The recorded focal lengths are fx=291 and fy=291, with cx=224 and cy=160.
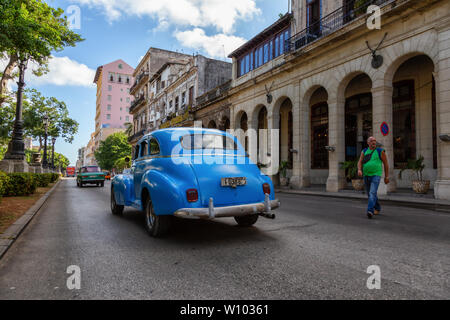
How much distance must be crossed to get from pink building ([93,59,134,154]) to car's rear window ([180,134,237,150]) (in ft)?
328

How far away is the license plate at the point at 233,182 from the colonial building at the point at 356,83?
362 inches

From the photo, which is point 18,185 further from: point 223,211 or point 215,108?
point 215,108

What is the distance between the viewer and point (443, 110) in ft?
34.8

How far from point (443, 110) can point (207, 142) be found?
988cm

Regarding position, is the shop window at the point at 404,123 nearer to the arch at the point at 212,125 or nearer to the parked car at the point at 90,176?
the arch at the point at 212,125

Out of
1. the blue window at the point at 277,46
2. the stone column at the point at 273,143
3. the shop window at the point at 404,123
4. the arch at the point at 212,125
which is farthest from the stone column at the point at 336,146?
the arch at the point at 212,125

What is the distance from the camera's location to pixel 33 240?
4.86 m

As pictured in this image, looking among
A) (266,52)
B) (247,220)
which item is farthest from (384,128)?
(266,52)

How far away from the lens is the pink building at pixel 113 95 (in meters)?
101

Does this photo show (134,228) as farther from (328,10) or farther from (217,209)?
(328,10)

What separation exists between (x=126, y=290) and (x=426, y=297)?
2.72m

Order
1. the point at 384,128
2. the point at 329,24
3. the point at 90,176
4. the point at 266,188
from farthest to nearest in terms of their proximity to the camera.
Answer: the point at 90,176, the point at 329,24, the point at 384,128, the point at 266,188

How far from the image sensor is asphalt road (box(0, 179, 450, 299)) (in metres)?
2.73
